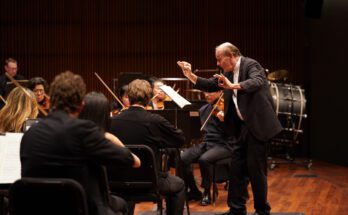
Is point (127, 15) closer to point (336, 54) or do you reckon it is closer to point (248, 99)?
point (336, 54)

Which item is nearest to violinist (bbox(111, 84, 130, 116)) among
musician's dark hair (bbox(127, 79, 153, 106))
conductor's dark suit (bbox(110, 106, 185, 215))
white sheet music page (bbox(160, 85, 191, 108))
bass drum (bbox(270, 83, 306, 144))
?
white sheet music page (bbox(160, 85, 191, 108))

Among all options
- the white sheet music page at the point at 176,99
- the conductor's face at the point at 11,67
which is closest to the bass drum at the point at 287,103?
the white sheet music page at the point at 176,99

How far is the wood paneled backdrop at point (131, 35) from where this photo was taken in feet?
35.6

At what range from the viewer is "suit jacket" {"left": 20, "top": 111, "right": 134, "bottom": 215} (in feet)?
9.54

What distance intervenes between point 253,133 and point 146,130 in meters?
1.21

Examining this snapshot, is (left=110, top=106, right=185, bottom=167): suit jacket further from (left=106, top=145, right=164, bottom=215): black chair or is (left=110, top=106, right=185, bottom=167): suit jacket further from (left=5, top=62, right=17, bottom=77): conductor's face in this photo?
(left=5, top=62, right=17, bottom=77): conductor's face

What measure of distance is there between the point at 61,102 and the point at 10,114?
1619 millimetres

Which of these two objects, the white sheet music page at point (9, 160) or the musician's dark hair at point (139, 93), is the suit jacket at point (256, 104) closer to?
the musician's dark hair at point (139, 93)

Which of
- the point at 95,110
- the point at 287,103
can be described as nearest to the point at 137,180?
the point at 95,110

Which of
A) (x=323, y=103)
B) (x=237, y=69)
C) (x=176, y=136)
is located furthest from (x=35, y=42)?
(x=176, y=136)

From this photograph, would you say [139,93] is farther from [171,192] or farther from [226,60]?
[226,60]

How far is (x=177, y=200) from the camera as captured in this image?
4.68 m

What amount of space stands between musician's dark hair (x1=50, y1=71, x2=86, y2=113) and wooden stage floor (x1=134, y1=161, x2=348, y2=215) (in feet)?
10.3

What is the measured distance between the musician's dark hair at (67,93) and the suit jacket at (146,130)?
4.60 ft
